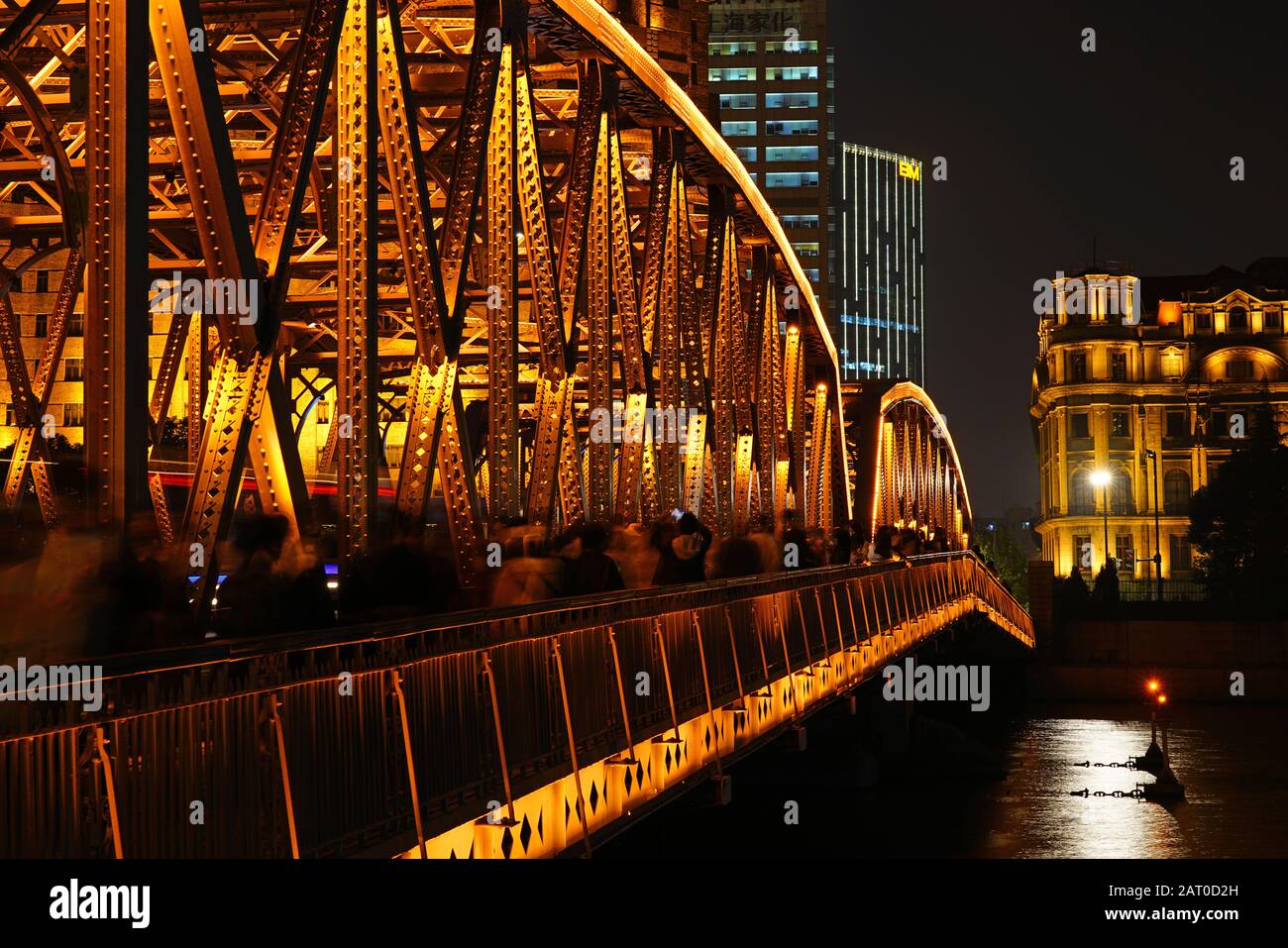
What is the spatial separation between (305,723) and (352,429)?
4.99 m

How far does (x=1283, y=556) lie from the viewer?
9769 centimetres

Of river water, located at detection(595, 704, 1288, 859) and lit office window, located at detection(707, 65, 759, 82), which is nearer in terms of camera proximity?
river water, located at detection(595, 704, 1288, 859)

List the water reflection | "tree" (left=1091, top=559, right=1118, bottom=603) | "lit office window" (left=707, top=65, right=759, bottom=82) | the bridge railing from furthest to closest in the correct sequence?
"lit office window" (left=707, top=65, right=759, bottom=82) < "tree" (left=1091, top=559, right=1118, bottom=603) < the water reflection < the bridge railing

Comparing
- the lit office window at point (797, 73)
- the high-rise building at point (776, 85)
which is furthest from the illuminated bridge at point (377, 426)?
the lit office window at point (797, 73)

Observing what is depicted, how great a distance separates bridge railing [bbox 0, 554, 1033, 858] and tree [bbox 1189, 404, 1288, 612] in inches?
3493

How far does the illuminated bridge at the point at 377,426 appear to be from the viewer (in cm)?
712

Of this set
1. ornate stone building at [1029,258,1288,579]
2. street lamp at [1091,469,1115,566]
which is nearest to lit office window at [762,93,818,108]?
ornate stone building at [1029,258,1288,579]

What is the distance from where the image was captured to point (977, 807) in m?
47.3

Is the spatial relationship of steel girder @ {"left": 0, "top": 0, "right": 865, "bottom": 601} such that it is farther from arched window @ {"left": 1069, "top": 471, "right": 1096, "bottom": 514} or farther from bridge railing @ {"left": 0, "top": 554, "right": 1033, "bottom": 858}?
Answer: arched window @ {"left": 1069, "top": 471, "right": 1096, "bottom": 514}

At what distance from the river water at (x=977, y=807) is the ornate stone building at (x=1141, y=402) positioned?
75.6 metres

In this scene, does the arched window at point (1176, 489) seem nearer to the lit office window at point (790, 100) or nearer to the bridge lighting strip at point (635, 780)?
the lit office window at point (790, 100)

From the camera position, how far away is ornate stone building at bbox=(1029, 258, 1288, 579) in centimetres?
13625
